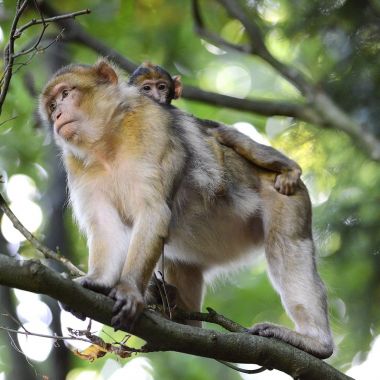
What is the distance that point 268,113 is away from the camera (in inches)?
340

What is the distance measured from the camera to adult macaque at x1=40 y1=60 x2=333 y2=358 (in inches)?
222

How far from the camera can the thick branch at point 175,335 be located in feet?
12.2

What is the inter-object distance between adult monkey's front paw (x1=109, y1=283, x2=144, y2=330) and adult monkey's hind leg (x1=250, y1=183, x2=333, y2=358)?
1380 mm

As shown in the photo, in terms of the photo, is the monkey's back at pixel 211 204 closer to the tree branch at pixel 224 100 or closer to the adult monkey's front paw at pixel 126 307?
the adult monkey's front paw at pixel 126 307

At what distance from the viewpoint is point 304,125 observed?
882cm

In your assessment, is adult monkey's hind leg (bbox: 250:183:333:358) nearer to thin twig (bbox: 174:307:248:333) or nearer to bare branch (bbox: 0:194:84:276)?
thin twig (bbox: 174:307:248:333)

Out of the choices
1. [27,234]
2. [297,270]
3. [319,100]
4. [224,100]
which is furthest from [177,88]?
[27,234]

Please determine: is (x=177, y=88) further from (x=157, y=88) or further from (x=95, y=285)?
(x=95, y=285)

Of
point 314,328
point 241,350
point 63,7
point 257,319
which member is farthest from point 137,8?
point 241,350

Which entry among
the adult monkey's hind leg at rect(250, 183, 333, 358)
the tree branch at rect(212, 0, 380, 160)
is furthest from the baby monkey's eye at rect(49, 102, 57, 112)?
the tree branch at rect(212, 0, 380, 160)

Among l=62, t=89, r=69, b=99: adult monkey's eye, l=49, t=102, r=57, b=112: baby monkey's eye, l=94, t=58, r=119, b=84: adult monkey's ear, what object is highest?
l=94, t=58, r=119, b=84: adult monkey's ear

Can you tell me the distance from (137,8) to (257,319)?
15.8 feet

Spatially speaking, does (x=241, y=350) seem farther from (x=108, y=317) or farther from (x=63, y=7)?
(x=63, y=7)

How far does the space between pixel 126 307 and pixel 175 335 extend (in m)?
0.32
